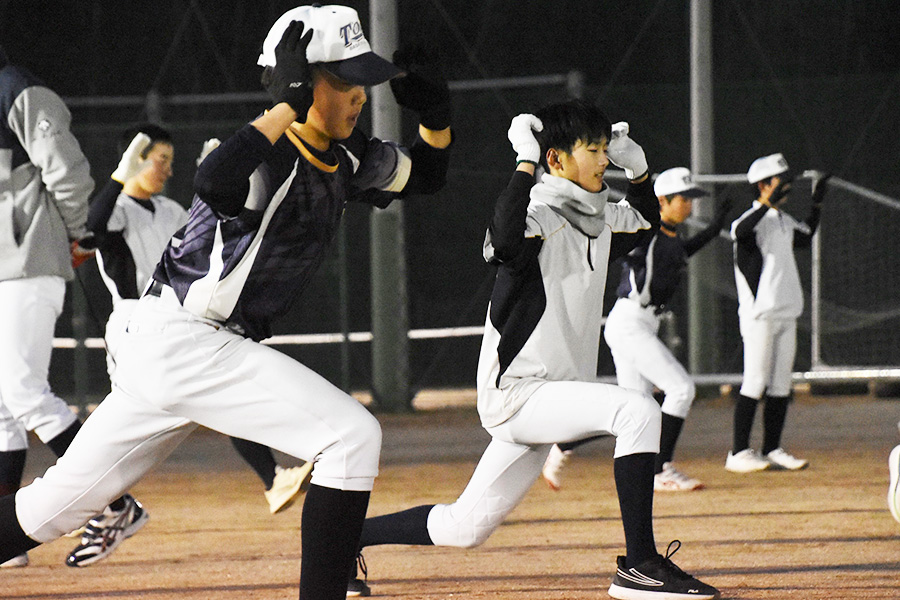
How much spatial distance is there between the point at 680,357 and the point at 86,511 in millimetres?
9602

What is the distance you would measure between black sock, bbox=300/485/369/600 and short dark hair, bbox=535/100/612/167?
1.73 metres

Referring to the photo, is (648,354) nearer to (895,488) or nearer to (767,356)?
(767,356)

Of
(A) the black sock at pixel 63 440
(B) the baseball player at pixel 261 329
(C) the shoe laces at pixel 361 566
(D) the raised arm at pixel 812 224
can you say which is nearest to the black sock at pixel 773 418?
(D) the raised arm at pixel 812 224

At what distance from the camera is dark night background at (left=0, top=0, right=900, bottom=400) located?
12.3 meters

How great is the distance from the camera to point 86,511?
126 inches

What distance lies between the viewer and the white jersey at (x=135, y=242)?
5.62m

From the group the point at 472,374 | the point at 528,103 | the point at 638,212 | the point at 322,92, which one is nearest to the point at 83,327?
the point at 472,374

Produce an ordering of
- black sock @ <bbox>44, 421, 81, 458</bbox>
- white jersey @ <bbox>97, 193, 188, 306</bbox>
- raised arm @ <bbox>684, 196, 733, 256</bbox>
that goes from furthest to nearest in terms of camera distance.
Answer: raised arm @ <bbox>684, 196, 733, 256</bbox>, white jersey @ <bbox>97, 193, 188, 306</bbox>, black sock @ <bbox>44, 421, 81, 458</bbox>

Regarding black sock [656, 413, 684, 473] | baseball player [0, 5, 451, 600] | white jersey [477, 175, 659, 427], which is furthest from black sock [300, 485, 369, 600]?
black sock [656, 413, 684, 473]

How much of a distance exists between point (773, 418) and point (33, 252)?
469cm

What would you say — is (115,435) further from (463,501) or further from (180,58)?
(180,58)

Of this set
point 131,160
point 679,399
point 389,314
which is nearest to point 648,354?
point 679,399

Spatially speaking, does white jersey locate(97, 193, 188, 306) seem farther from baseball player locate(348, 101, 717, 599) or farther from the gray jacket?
baseball player locate(348, 101, 717, 599)

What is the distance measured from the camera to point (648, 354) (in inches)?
258
